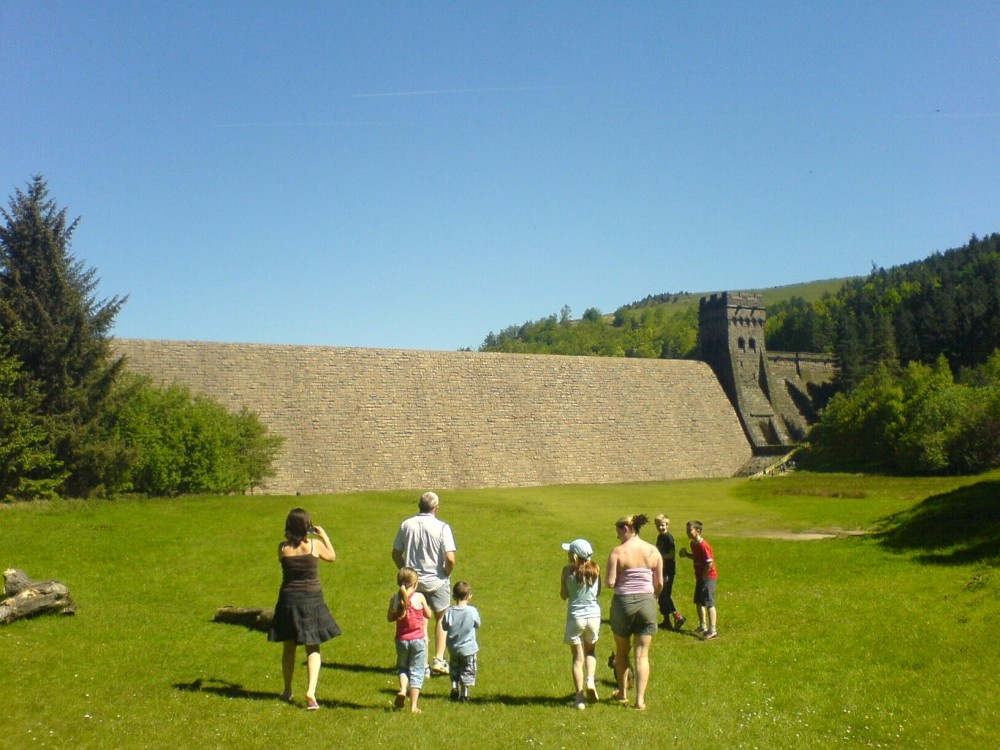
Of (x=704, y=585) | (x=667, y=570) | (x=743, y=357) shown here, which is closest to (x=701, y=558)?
(x=704, y=585)

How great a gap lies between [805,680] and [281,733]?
572 cm

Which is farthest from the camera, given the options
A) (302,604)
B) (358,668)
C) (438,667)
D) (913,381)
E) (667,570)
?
(913,381)

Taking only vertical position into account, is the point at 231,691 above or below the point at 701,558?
below

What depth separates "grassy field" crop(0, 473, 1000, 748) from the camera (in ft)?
27.7

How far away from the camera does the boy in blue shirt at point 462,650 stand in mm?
9758

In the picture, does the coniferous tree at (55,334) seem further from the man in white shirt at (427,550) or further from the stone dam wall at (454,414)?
the man in white shirt at (427,550)

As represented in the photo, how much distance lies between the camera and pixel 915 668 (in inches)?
399

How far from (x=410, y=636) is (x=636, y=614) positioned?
2274mm

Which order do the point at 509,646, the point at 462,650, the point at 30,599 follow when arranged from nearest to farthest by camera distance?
1. the point at 462,650
2. the point at 509,646
3. the point at 30,599

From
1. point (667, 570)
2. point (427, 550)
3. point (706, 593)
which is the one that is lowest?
point (706, 593)

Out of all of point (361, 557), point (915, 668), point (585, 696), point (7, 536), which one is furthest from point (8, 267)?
point (915, 668)

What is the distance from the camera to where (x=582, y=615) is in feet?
31.2

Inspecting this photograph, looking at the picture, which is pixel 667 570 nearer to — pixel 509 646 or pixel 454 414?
pixel 509 646

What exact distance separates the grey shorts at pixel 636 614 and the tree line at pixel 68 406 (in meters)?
23.5
